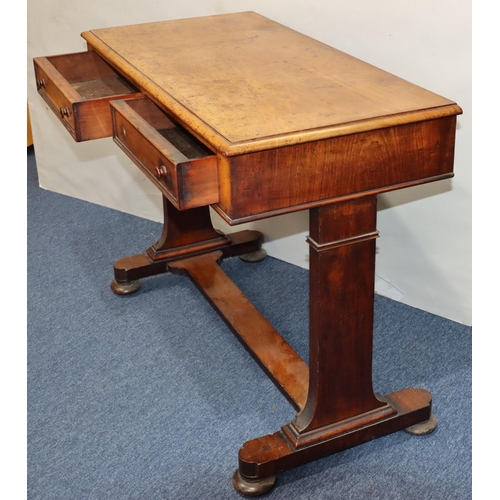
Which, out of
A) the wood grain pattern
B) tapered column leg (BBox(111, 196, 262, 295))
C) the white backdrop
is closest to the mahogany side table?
the wood grain pattern

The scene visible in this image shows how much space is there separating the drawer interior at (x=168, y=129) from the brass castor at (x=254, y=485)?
28.0 inches

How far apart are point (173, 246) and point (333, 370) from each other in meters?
0.95

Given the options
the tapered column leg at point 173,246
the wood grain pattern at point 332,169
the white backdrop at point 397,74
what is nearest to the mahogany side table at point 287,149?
the wood grain pattern at point 332,169

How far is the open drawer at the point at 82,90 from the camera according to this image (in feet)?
6.11

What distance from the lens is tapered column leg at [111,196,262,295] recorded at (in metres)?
2.52

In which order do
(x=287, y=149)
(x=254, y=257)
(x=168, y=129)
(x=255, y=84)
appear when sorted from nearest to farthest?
(x=287, y=149) → (x=255, y=84) → (x=168, y=129) → (x=254, y=257)

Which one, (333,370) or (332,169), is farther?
(333,370)

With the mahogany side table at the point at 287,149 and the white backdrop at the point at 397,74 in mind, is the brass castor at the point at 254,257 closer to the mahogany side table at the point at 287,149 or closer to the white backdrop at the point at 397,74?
the white backdrop at the point at 397,74

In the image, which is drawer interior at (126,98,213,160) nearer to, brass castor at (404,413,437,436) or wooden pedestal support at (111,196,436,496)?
wooden pedestal support at (111,196,436,496)

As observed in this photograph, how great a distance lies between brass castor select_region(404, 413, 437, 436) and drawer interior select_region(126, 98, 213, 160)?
2.62 feet

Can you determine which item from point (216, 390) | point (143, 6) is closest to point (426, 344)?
point (216, 390)

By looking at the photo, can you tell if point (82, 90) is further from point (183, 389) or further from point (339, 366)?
point (339, 366)

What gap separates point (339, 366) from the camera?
5.75 feet

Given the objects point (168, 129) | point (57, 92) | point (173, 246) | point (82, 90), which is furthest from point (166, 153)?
point (173, 246)
